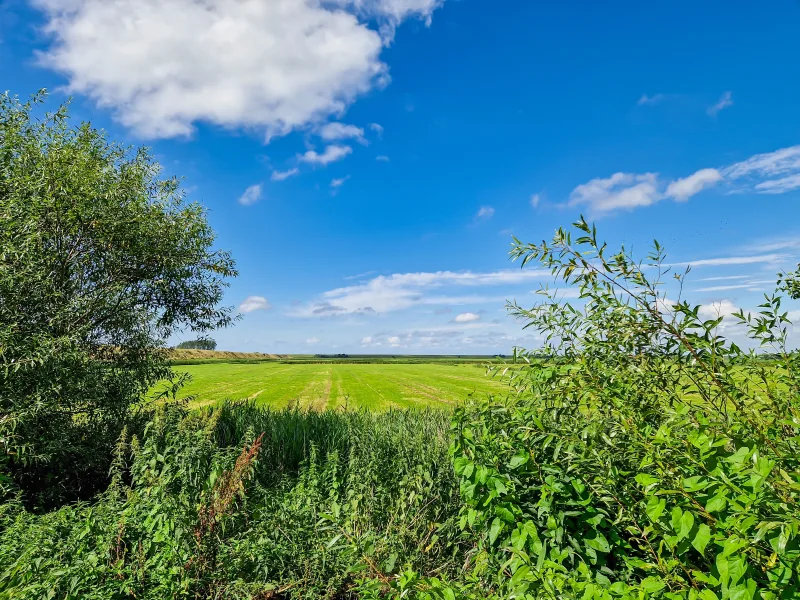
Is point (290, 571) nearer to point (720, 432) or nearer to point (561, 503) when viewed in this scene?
point (561, 503)

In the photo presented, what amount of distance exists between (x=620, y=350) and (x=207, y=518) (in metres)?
4.93

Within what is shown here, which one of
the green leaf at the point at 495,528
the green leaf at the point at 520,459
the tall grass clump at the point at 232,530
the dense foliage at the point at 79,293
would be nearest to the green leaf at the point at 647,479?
the green leaf at the point at 520,459

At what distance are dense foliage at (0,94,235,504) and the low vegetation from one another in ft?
0.20

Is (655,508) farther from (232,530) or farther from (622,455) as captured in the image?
(232,530)

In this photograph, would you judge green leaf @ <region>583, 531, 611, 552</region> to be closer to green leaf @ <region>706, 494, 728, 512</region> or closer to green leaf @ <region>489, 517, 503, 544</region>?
green leaf @ <region>489, 517, 503, 544</region>

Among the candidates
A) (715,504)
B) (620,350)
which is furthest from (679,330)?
(715,504)

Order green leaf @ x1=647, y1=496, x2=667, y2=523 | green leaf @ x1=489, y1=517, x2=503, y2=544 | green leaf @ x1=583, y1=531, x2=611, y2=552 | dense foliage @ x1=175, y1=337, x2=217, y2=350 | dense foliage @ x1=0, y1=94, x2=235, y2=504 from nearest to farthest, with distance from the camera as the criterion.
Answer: green leaf @ x1=647, y1=496, x2=667, y2=523, green leaf @ x1=583, y1=531, x2=611, y2=552, green leaf @ x1=489, y1=517, x2=503, y2=544, dense foliage @ x1=0, y1=94, x2=235, y2=504, dense foliage @ x1=175, y1=337, x2=217, y2=350

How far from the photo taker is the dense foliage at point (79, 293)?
23.8 feet

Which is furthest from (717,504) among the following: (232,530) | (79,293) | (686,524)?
(79,293)

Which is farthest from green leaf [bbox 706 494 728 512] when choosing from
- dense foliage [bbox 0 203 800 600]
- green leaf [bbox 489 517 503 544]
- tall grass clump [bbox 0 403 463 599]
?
tall grass clump [bbox 0 403 463 599]

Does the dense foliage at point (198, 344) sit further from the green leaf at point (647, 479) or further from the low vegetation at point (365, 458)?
the green leaf at point (647, 479)

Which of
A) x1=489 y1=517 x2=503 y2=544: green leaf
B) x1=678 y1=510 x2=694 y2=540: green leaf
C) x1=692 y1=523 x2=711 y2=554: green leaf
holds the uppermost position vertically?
x1=678 y1=510 x2=694 y2=540: green leaf

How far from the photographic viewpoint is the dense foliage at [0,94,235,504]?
727cm

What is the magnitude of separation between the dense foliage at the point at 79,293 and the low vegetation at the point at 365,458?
0.06m
